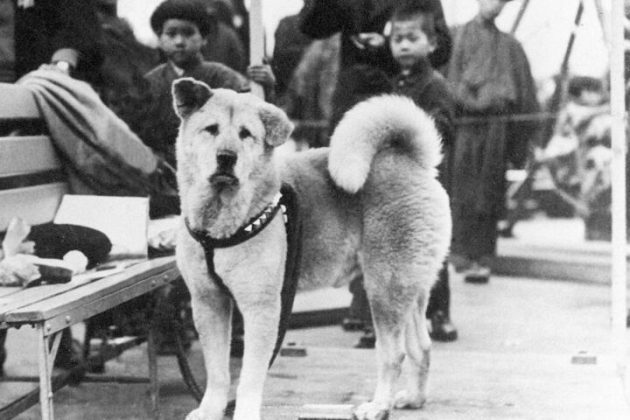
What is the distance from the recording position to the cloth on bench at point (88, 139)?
203 inches

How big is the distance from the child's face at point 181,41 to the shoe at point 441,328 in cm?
213

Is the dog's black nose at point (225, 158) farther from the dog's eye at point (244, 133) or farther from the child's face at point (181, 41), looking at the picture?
the child's face at point (181, 41)

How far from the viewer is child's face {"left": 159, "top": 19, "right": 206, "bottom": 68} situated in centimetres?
554

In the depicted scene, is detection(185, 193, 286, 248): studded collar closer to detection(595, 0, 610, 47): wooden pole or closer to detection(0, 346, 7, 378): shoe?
detection(595, 0, 610, 47): wooden pole

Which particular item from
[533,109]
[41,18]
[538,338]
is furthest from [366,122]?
[533,109]

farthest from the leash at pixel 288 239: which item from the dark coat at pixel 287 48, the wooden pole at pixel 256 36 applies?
the dark coat at pixel 287 48

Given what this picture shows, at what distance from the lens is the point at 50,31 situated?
5578 mm

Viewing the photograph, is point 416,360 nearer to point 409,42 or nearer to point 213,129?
point 213,129

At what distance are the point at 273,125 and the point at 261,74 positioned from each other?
1.39 m

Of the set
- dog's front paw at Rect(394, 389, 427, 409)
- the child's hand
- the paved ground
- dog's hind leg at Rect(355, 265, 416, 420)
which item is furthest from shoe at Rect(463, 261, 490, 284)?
dog's hind leg at Rect(355, 265, 416, 420)

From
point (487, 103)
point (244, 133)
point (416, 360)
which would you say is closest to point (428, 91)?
point (416, 360)

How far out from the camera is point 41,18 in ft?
18.2

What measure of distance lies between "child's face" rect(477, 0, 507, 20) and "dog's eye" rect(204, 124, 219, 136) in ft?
15.7

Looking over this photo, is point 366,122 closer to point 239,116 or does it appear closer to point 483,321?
point 239,116
